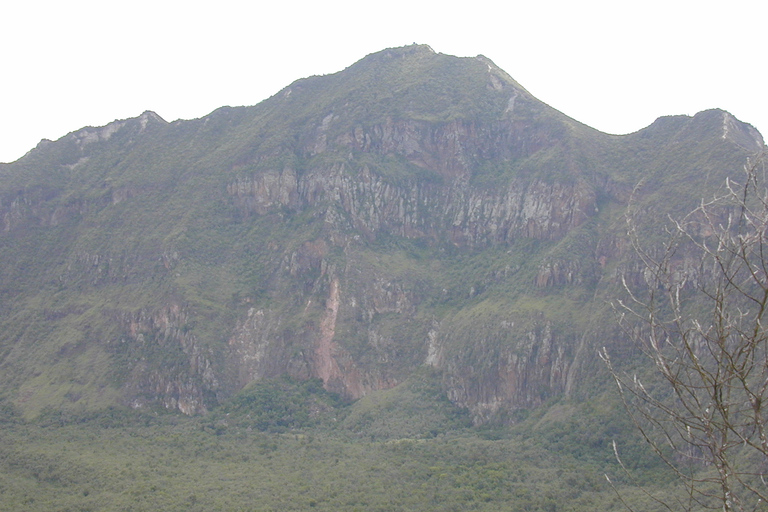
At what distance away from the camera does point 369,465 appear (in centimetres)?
6775

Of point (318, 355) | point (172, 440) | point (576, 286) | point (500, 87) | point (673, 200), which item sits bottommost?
point (172, 440)

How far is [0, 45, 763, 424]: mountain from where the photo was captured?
8331 centimetres

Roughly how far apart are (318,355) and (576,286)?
3559cm

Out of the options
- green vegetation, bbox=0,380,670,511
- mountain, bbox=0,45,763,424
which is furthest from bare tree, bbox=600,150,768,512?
mountain, bbox=0,45,763,424

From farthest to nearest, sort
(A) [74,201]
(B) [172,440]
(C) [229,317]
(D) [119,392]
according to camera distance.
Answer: (A) [74,201], (C) [229,317], (D) [119,392], (B) [172,440]

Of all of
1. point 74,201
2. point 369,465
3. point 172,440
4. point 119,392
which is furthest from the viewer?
point 74,201

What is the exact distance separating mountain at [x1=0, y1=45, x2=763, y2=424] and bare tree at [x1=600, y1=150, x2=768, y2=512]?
1093cm

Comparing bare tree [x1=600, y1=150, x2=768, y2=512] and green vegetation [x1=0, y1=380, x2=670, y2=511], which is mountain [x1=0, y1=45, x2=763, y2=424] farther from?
bare tree [x1=600, y1=150, x2=768, y2=512]

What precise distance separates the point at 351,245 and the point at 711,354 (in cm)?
8524

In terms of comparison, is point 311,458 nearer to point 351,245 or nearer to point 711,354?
point 351,245

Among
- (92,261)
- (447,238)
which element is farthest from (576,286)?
(92,261)

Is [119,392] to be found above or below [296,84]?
below

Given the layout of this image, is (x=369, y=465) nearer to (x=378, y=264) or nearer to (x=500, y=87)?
(x=378, y=264)

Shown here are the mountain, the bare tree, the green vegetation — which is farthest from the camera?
the mountain
